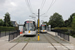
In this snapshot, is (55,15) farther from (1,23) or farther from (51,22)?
(1,23)

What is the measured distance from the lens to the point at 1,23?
3113 inches

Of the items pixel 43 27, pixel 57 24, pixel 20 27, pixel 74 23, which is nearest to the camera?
pixel 74 23

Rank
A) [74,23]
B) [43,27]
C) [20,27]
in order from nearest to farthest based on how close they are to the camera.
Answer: [74,23]
[20,27]
[43,27]

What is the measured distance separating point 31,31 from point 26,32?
3.22 feet

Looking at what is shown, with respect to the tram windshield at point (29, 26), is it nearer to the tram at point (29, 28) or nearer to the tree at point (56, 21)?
the tram at point (29, 28)

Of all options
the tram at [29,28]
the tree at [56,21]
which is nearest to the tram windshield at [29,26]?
the tram at [29,28]

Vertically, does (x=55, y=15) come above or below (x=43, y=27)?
above

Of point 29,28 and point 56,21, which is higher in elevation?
point 56,21

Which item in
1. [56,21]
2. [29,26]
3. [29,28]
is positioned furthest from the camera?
[56,21]

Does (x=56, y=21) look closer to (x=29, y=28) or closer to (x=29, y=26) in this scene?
(x=29, y=26)

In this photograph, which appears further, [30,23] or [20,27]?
[20,27]

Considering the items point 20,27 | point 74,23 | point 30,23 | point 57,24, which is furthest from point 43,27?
point 57,24

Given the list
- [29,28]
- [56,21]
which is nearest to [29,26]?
[29,28]

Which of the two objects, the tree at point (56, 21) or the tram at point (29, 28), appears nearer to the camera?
the tram at point (29, 28)
